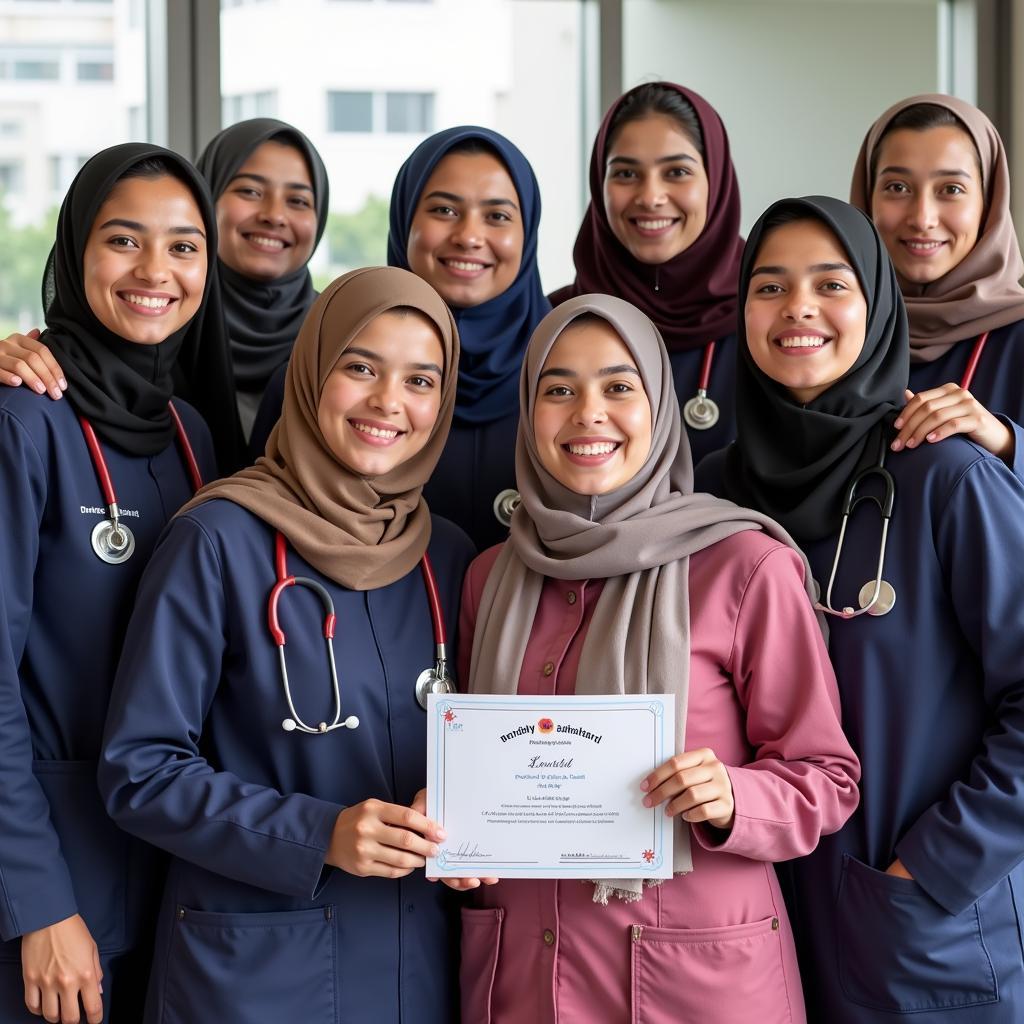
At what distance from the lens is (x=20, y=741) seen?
224 centimetres

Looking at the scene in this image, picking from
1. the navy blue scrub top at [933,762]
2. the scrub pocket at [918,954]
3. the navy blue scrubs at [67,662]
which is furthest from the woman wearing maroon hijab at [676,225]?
the navy blue scrubs at [67,662]

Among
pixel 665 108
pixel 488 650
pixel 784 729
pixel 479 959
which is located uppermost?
pixel 665 108

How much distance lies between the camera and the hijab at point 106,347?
241cm

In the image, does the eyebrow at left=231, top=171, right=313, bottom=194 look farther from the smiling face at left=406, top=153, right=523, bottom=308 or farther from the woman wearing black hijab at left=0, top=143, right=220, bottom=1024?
the woman wearing black hijab at left=0, top=143, right=220, bottom=1024

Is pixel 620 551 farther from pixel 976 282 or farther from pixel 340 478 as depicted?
pixel 976 282

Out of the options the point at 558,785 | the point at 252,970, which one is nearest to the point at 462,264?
the point at 558,785

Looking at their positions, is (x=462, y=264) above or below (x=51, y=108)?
below

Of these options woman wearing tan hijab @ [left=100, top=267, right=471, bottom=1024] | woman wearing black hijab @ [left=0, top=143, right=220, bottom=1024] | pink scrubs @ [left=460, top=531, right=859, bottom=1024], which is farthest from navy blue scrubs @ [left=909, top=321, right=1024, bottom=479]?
woman wearing black hijab @ [left=0, top=143, right=220, bottom=1024]

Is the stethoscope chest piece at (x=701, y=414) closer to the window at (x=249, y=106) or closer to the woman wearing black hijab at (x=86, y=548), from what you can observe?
the woman wearing black hijab at (x=86, y=548)

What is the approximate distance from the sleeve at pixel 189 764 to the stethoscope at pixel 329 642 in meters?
0.10

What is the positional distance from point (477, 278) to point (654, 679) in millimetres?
1322

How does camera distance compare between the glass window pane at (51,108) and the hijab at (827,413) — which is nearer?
the hijab at (827,413)

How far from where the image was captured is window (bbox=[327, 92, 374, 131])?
15.3 feet

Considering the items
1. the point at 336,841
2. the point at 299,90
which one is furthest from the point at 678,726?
the point at 299,90
